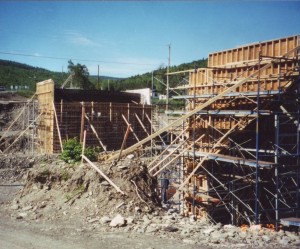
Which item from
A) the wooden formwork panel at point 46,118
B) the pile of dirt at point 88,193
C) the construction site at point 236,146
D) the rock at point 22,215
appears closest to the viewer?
the pile of dirt at point 88,193

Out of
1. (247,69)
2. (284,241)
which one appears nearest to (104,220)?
(284,241)

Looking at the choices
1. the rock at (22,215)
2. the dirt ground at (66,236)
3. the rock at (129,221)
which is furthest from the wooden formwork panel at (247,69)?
the rock at (22,215)

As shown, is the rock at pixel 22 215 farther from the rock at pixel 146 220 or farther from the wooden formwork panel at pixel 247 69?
the wooden formwork panel at pixel 247 69

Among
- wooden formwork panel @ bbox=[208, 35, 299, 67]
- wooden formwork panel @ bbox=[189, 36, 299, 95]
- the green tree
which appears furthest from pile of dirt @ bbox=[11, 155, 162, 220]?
the green tree

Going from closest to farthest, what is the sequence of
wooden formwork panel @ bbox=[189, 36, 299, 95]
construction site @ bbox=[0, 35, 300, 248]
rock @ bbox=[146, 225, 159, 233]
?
1. rock @ bbox=[146, 225, 159, 233]
2. construction site @ bbox=[0, 35, 300, 248]
3. wooden formwork panel @ bbox=[189, 36, 299, 95]

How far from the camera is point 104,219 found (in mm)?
11828

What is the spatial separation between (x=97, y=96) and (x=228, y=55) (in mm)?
14983

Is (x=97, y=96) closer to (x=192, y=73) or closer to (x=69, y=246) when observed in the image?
(x=192, y=73)

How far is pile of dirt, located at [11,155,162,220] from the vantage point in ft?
41.2


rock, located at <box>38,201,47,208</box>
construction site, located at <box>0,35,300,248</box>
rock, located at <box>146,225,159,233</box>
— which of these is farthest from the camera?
construction site, located at <box>0,35,300,248</box>

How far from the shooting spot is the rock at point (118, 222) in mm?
11391

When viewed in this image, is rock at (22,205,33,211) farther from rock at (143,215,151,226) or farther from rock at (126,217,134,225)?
rock at (143,215,151,226)

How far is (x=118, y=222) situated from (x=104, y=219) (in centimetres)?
65

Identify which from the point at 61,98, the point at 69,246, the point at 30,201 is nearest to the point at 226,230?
the point at 69,246
